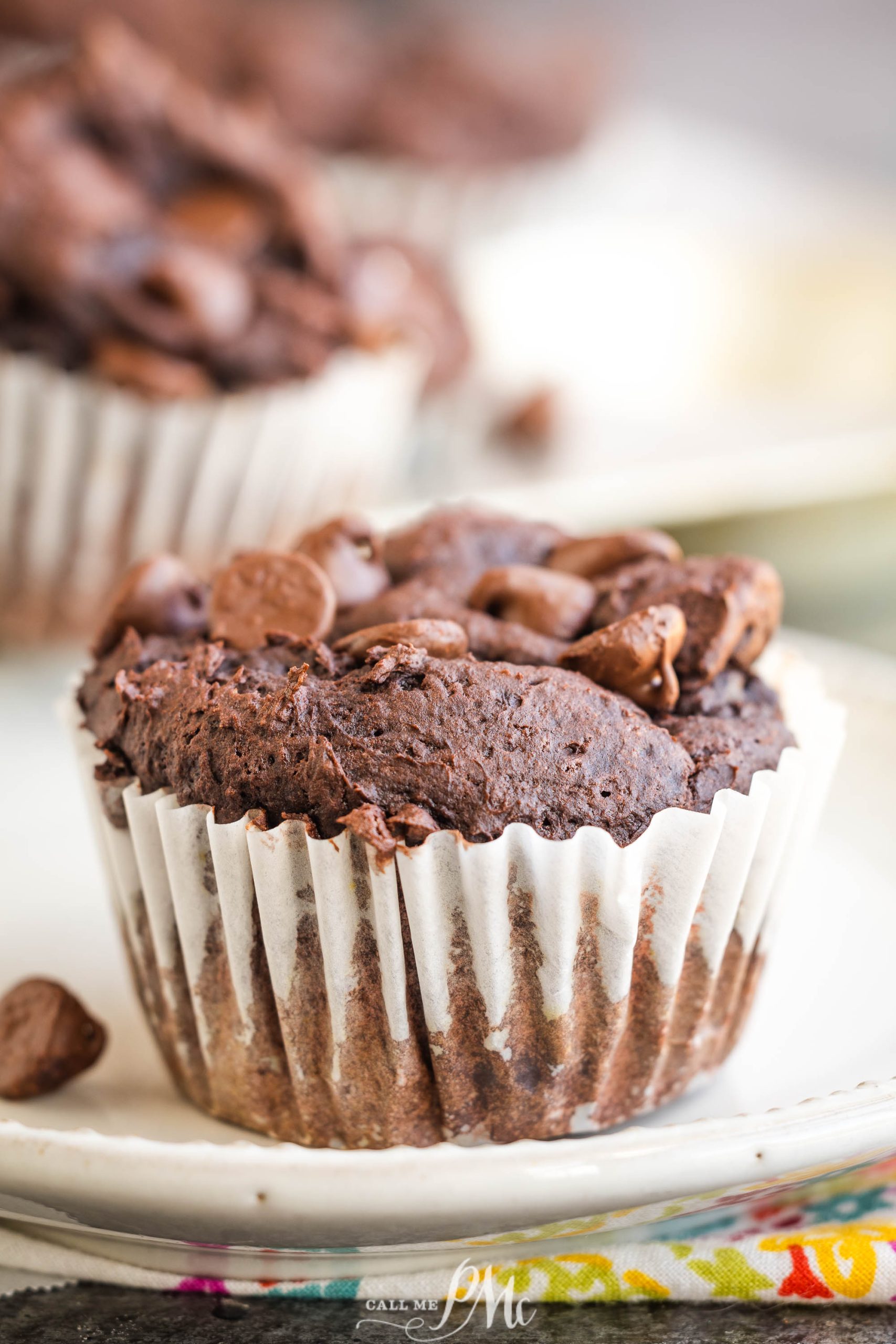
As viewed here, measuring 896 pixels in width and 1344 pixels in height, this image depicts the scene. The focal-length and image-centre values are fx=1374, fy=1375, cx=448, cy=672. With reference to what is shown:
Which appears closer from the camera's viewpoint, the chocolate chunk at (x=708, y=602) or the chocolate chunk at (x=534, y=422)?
the chocolate chunk at (x=708, y=602)

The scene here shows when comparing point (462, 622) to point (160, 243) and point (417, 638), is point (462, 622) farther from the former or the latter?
point (160, 243)

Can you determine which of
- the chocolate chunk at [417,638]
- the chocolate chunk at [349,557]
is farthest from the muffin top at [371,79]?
the chocolate chunk at [417,638]

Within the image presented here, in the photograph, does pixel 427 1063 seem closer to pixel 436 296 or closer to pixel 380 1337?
pixel 380 1337

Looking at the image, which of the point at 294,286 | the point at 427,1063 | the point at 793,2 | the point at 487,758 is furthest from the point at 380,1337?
the point at 793,2

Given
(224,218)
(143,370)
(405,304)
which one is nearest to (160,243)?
(224,218)

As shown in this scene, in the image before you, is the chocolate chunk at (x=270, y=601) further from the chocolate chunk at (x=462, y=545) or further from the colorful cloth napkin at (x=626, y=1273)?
the colorful cloth napkin at (x=626, y=1273)

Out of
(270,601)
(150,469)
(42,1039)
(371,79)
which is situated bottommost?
(42,1039)

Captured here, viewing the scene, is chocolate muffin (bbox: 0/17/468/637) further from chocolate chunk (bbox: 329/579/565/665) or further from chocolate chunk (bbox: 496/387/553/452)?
chocolate chunk (bbox: 329/579/565/665)
